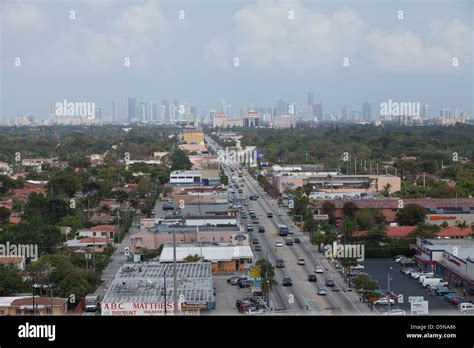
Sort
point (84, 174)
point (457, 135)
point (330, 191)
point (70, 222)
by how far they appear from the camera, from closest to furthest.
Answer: point (70, 222) < point (330, 191) < point (84, 174) < point (457, 135)

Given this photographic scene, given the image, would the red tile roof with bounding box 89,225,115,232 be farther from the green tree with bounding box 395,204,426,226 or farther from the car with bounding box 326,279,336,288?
the green tree with bounding box 395,204,426,226

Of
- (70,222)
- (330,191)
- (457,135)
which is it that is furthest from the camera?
(457,135)

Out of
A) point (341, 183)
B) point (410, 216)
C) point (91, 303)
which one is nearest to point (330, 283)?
point (91, 303)

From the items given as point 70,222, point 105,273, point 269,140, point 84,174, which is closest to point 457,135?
point 269,140

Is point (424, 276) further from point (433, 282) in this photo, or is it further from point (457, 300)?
point (457, 300)

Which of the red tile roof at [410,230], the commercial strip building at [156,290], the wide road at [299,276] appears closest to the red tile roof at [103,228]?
the wide road at [299,276]

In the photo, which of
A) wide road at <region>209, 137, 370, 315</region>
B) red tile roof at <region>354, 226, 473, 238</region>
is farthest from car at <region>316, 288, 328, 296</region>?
red tile roof at <region>354, 226, 473, 238</region>
